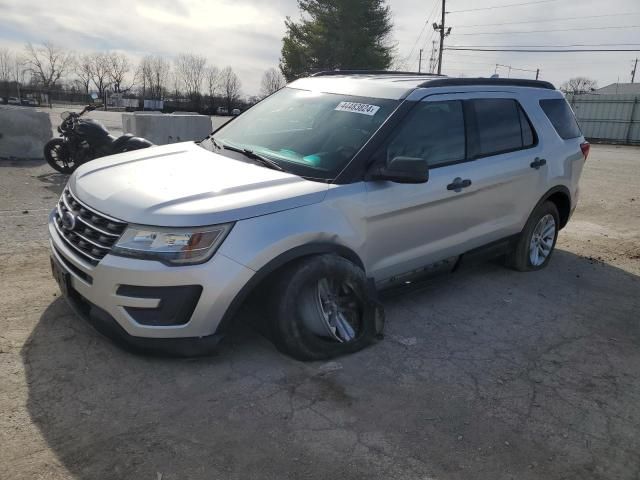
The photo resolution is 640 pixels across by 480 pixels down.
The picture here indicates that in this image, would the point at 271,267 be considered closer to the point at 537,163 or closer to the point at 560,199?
the point at 537,163

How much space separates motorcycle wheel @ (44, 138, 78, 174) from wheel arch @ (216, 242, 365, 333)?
25.3 feet

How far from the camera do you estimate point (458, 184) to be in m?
4.18

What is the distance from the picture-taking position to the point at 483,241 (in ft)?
15.6

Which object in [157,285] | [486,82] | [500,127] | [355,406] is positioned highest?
[486,82]

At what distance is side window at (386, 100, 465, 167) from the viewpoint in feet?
12.6

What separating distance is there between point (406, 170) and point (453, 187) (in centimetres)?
89

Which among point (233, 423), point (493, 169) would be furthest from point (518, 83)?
point (233, 423)

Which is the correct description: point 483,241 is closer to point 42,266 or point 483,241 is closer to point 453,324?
point 453,324

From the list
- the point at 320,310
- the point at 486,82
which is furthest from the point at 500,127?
the point at 320,310

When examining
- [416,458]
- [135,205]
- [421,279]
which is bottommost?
[416,458]

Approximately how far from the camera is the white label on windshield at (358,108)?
3.88 metres

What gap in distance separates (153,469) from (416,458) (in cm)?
124

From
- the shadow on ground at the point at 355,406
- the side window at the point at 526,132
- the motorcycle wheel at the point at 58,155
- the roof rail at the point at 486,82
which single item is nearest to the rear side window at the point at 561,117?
→ the roof rail at the point at 486,82

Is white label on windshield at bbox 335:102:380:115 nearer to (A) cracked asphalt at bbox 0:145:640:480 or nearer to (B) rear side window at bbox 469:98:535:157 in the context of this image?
(B) rear side window at bbox 469:98:535:157
